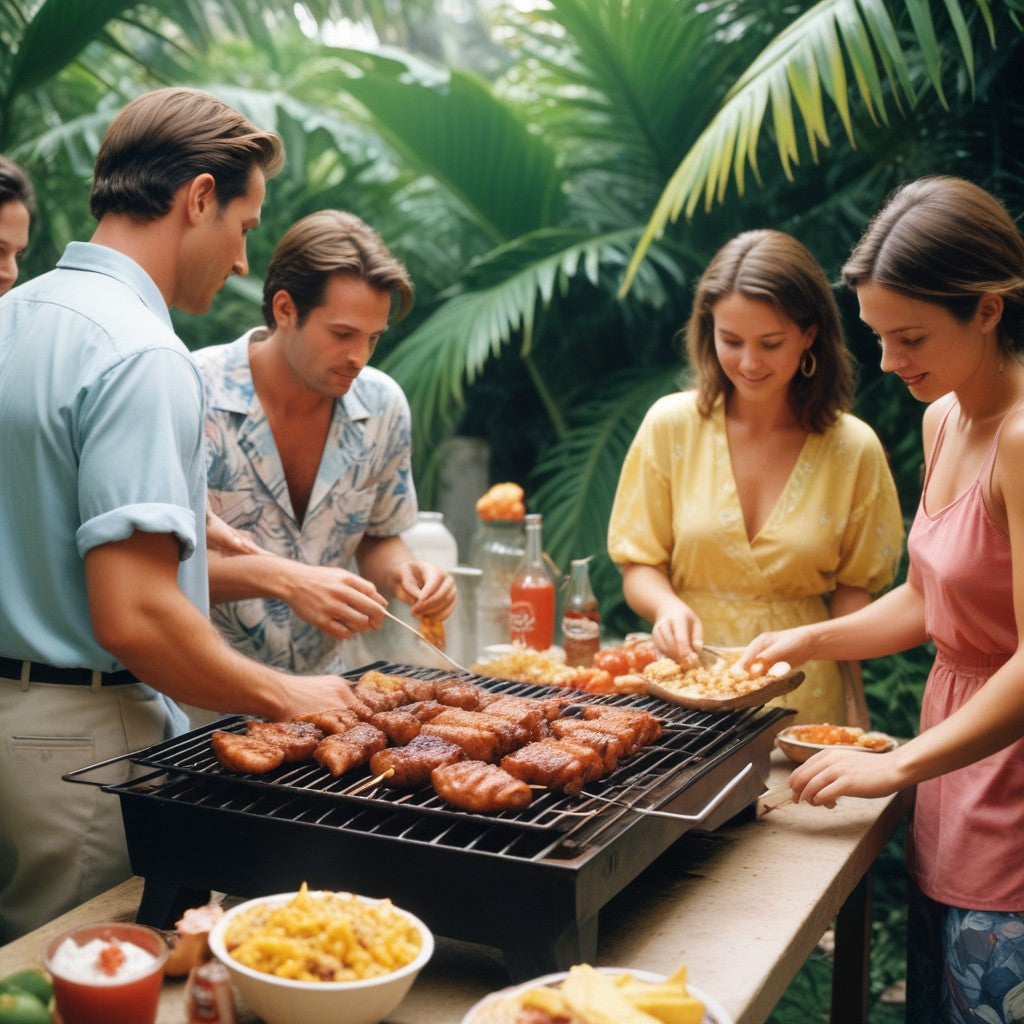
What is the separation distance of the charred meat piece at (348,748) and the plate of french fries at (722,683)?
2.79 feet

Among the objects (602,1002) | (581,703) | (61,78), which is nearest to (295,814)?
(602,1002)

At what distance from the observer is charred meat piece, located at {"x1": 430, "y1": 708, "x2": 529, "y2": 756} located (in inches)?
98.7

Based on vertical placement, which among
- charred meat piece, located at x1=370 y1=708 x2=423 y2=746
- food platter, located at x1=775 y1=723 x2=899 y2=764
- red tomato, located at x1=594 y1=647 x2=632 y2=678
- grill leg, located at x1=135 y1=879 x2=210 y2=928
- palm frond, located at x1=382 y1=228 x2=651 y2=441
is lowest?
food platter, located at x1=775 y1=723 x2=899 y2=764

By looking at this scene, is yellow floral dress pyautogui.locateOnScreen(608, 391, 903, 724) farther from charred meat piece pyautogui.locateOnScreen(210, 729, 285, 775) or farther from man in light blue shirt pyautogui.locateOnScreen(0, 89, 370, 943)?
charred meat piece pyautogui.locateOnScreen(210, 729, 285, 775)

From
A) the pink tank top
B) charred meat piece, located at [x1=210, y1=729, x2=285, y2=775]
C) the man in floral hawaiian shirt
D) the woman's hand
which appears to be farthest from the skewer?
the pink tank top

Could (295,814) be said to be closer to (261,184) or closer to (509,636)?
(261,184)

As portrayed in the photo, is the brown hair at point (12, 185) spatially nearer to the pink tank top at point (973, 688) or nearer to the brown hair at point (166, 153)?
the brown hair at point (166, 153)

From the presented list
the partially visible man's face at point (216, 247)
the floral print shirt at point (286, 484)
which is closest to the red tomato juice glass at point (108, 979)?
the partially visible man's face at point (216, 247)

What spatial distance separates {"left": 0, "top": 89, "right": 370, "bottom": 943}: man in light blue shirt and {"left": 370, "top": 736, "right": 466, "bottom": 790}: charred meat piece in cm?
32

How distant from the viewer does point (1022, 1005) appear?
8.39 feet

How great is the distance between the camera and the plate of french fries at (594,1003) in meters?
1.64

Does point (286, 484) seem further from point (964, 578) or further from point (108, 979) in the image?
point (108, 979)

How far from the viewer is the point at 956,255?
104 inches

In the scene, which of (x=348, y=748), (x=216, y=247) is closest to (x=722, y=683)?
(x=348, y=748)
